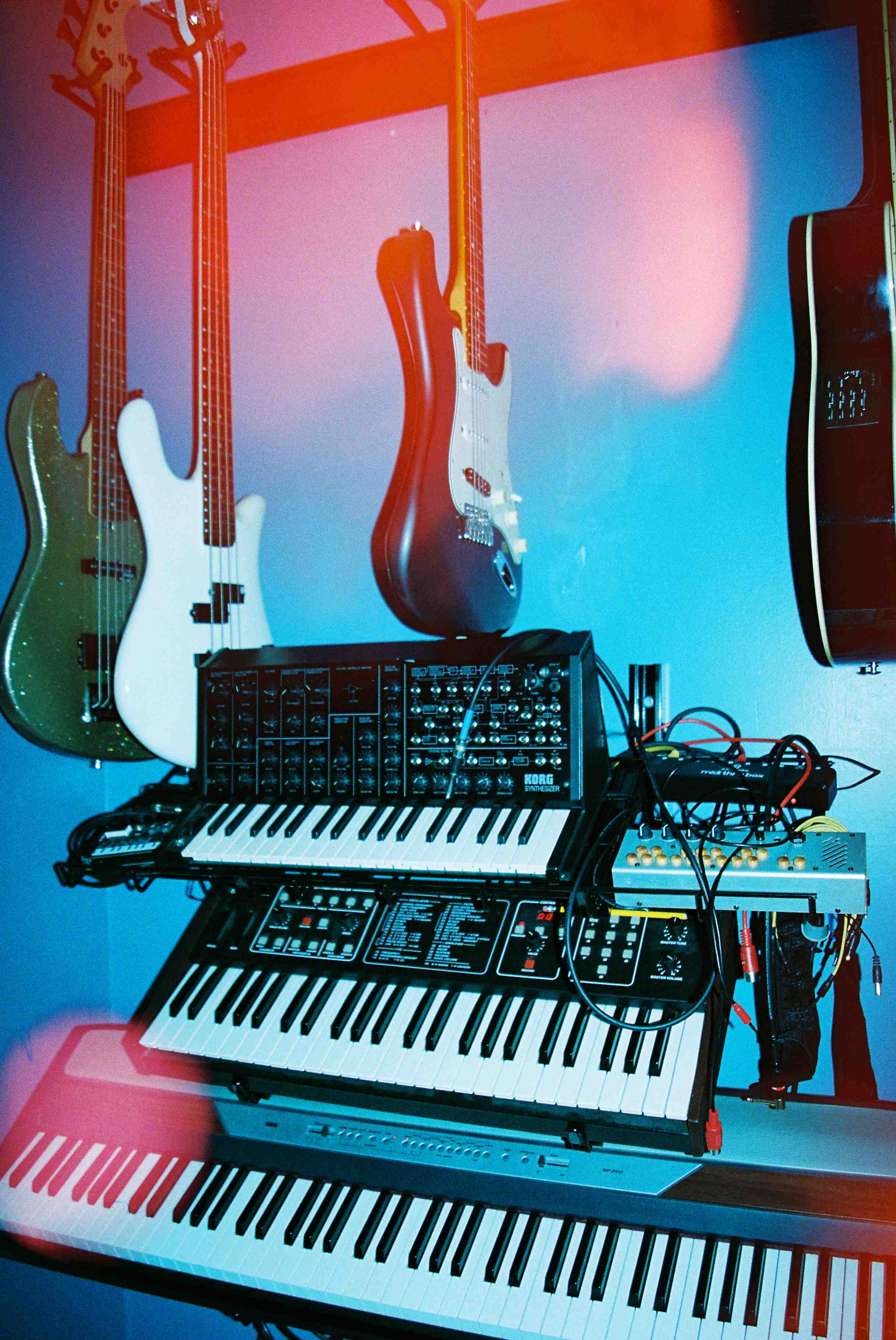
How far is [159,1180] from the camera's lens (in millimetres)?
1184

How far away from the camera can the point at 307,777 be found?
128 centimetres

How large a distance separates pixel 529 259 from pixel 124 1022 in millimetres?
1704

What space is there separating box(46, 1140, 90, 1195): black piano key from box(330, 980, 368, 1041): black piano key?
18.2 inches

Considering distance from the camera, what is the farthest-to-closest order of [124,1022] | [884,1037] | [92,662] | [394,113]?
[124,1022], [394,113], [92,662], [884,1037]

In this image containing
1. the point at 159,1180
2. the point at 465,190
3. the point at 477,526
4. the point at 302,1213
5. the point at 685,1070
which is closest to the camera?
the point at 685,1070

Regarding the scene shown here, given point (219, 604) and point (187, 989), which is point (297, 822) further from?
point (219, 604)

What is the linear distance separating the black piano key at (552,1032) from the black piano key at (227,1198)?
0.45 m

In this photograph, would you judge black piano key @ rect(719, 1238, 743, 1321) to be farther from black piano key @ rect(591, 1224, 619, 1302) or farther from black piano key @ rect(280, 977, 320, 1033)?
black piano key @ rect(280, 977, 320, 1033)

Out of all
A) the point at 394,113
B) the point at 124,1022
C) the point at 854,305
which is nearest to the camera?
the point at 854,305

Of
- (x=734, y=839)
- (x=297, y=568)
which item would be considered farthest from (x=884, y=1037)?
(x=297, y=568)

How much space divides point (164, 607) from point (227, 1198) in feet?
2.73

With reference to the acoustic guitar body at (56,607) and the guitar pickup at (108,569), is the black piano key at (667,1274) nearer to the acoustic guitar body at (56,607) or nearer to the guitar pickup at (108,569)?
the acoustic guitar body at (56,607)

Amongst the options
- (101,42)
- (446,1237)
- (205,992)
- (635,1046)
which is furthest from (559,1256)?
(101,42)

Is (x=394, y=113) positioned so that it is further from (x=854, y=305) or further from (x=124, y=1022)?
(x=124, y=1022)
